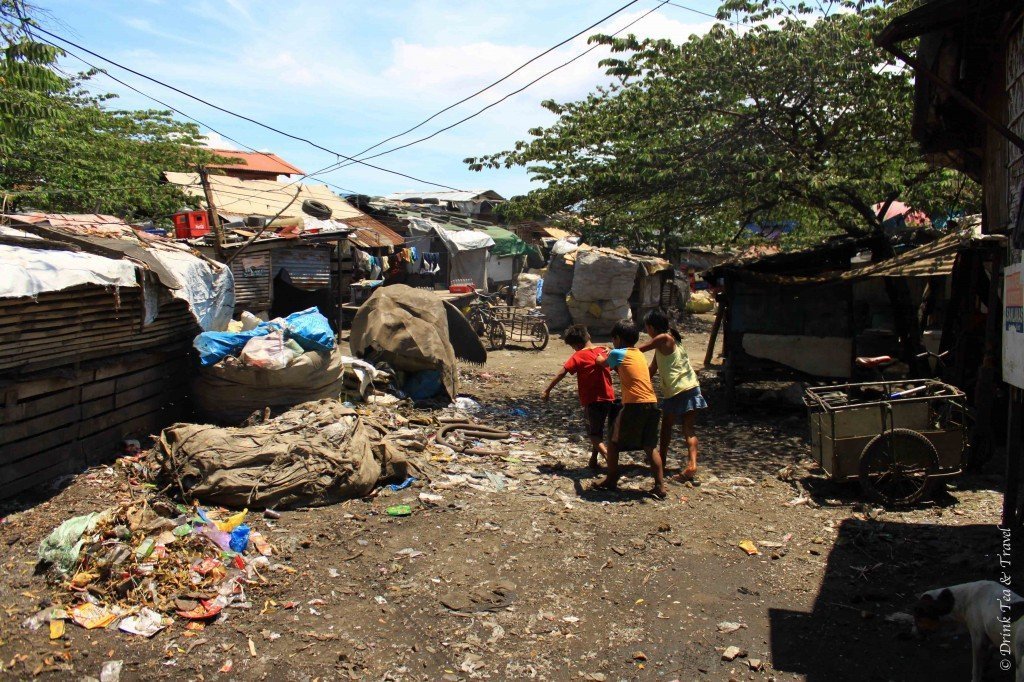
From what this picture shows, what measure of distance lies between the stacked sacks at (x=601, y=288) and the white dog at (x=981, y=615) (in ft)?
48.1

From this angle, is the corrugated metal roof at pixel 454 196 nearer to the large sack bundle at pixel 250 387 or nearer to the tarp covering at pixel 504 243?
the tarp covering at pixel 504 243

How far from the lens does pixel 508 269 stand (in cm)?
2748

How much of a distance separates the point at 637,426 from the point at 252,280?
22.8 ft

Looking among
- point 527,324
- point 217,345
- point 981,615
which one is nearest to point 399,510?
point 217,345

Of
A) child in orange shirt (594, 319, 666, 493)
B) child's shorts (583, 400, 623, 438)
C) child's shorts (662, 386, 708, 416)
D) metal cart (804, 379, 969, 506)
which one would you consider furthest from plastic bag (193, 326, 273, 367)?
metal cart (804, 379, 969, 506)

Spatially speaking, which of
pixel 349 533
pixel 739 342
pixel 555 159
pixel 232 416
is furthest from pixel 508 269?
pixel 349 533

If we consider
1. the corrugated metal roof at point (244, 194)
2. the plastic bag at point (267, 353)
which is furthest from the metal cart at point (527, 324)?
the plastic bag at point (267, 353)

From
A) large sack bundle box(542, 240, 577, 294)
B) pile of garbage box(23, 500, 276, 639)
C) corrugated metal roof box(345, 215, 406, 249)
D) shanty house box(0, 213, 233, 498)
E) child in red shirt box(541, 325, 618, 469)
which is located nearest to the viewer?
pile of garbage box(23, 500, 276, 639)

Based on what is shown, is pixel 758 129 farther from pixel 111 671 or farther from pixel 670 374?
pixel 111 671

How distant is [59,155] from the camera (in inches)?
497

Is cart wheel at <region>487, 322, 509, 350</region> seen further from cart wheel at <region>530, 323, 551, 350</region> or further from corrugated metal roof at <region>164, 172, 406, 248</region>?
corrugated metal roof at <region>164, 172, 406, 248</region>

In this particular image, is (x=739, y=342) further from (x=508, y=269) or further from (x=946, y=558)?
(x=508, y=269)

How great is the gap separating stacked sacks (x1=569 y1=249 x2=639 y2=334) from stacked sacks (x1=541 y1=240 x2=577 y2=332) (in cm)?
56

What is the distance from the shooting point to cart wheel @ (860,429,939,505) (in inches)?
234
